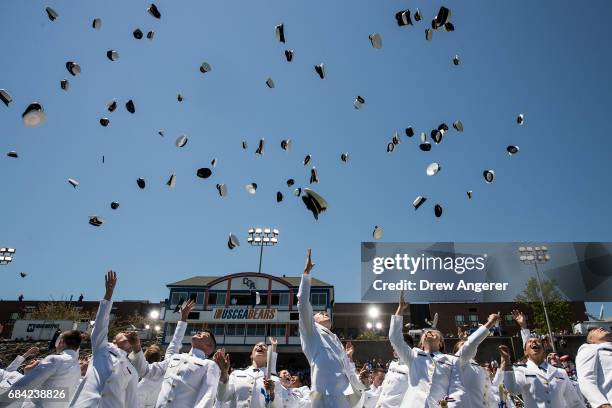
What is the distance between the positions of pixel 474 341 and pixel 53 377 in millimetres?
6031

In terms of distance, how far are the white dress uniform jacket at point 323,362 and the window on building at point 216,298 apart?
4381cm

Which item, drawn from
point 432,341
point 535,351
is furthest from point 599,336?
point 432,341

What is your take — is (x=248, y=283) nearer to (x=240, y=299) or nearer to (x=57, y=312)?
(x=240, y=299)

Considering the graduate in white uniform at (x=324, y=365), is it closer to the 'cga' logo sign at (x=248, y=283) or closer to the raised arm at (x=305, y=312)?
the raised arm at (x=305, y=312)

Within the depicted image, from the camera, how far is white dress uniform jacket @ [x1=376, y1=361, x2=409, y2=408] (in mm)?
7500

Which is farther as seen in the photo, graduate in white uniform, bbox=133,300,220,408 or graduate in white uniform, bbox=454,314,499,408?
graduate in white uniform, bbox=454,314,499,408

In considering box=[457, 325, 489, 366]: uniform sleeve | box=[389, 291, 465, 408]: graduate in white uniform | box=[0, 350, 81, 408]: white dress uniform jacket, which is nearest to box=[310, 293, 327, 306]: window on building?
box=[389, 291, 465, 408]: graduate in white uniform

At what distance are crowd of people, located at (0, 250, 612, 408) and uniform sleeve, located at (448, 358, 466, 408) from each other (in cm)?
1

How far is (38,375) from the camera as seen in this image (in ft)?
17.6

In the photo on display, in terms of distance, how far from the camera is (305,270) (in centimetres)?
536

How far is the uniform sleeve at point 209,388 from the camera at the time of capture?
5418mm

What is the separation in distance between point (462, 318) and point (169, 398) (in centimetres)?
6223

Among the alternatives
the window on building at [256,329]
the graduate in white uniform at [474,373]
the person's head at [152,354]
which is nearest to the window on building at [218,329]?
the window on building at [256,329]

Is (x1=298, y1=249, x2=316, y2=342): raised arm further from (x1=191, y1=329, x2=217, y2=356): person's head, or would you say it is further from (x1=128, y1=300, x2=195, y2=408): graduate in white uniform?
(x1=128, y1=300, x2=195, y2=408): graduate in white uniform
